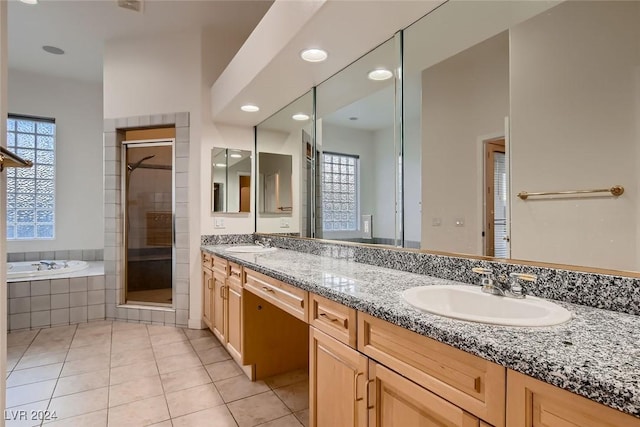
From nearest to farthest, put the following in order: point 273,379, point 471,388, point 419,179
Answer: point 471,388 → point 419,179 → point 273,379

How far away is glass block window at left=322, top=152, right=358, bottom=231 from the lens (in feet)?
8.14

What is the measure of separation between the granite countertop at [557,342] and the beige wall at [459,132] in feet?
1.48

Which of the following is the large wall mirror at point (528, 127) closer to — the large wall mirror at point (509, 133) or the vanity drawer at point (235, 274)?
the large wall mirror at point (509, 133)

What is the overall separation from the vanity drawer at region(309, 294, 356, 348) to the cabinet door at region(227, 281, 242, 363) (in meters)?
0.98

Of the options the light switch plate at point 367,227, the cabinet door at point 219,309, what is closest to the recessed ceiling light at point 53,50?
the cabinet door at point 219,309

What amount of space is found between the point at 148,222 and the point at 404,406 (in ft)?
11.0

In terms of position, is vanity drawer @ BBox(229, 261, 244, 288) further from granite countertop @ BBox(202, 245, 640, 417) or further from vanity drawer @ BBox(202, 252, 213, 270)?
granite countertop @ BBox(202, 245, 640, 417)

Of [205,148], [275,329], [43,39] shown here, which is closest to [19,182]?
[43,39]

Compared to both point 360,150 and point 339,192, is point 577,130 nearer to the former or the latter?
point 360,150

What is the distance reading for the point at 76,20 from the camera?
10.2ft

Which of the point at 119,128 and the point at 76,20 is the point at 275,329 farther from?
the point at 76,20

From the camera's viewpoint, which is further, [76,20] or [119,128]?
[119,128]

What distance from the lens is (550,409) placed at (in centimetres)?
65

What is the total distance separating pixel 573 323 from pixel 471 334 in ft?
0.99
